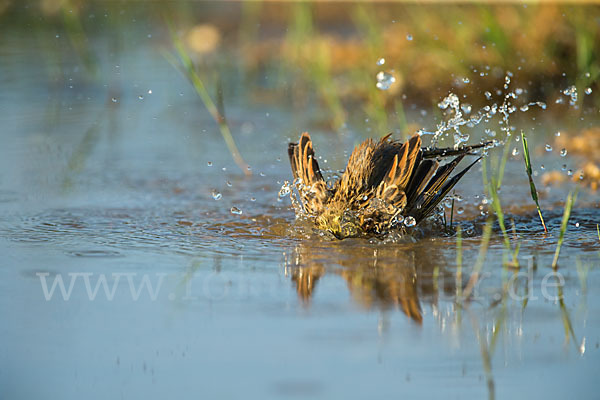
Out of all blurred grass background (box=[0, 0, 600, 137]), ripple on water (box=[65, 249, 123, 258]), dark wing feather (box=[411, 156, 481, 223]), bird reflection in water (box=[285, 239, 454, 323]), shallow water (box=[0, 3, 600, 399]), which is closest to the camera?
shallow water (box=[0, 3, 600, 399])

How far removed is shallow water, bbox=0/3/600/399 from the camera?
2.66 m

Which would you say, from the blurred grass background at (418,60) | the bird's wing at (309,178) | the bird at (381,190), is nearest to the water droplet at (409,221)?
the bird at (381,190)

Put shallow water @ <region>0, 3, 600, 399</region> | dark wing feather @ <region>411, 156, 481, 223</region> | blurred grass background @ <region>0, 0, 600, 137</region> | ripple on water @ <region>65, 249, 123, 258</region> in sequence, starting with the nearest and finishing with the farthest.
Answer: shallow water @ <region>0, 3, 600, 399</region> < ripple on water @ <region>65, 249, 123, 258</region> < dark wing feather @ <region>411, 156, 481, 223</region> < blurred grass background @ <region>0, 0, 600, 137</region>

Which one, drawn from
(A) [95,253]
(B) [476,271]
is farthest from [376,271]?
(A) [95,253]

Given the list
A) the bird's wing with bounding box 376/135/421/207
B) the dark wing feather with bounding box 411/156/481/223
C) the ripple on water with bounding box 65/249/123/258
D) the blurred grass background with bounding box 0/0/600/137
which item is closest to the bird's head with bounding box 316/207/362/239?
the bird's wing with bounding box 376/135/421/207

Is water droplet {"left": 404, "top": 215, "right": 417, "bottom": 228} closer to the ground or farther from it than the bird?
closer to the ground

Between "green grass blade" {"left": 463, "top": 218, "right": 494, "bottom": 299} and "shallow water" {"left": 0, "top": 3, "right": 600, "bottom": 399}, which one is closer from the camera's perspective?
"shallow water" {"left": 0, "top": 3, "right": 600, "bottom": 399}

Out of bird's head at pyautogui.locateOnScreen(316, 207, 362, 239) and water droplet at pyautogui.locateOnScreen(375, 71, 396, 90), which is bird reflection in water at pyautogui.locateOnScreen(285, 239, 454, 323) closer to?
bird's head at pyautogui.locateOnScreen(316, 207, 362, 239)

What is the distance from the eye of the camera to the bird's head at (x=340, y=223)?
4.23m

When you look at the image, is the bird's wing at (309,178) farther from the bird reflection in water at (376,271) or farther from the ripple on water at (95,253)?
the ripple on water at (95,253)

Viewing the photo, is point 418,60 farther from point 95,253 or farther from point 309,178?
point 95,253

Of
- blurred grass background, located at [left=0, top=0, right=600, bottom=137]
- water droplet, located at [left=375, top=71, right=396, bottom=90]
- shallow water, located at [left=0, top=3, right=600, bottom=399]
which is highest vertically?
blurred grass background, located at [left=0, top=0, right=600, bottom=137]

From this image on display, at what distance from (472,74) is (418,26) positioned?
2.37ft

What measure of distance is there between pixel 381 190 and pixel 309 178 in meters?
0.42
